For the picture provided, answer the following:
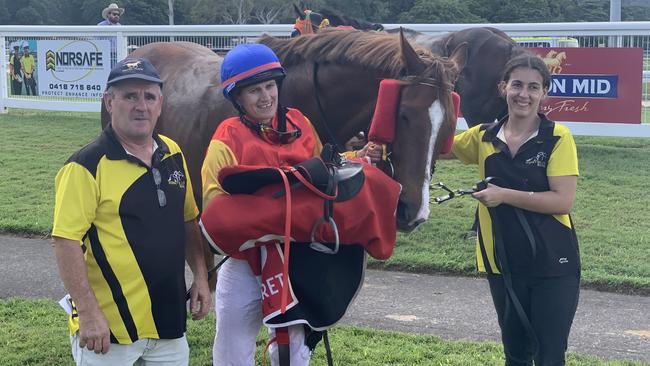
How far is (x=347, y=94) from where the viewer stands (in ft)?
12.5

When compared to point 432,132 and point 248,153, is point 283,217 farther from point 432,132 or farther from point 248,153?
point 432,132

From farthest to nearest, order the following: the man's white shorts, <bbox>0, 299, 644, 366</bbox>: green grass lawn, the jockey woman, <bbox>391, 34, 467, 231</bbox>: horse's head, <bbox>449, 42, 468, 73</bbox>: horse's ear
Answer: <bbox>0, 299, 644, 366</bbox>: green grass lawn, <bbox>449, 42, 468, 73</bbox>: horse's ear, <bbox>391, 34, 467, 231</bbox>: horse's head, the jockey woman, the man's white shorts

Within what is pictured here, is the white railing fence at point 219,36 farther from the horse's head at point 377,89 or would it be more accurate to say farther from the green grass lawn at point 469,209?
the horse's head at point 377,89

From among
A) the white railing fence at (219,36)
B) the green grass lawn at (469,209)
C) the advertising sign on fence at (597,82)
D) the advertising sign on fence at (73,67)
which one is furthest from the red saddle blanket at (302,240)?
the advertising sign on fence at (73,67)

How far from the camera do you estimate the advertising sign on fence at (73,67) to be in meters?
14.3

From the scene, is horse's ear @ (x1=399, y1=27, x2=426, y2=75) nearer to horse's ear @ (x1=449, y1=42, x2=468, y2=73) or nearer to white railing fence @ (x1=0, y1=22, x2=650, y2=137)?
horse's ear @ (x1=449, y1=42, x2=468, y2=73)

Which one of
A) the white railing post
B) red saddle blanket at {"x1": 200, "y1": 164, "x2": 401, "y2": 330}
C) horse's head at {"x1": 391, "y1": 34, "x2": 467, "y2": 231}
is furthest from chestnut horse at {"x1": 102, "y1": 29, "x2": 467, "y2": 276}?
the white railing post

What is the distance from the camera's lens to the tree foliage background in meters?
43.7

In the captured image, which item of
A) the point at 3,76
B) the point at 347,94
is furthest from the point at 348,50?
the point at 3,76

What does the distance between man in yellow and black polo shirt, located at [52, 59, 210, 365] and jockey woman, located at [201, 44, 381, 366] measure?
180 millimetres

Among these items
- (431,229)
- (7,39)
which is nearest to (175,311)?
(431,229)

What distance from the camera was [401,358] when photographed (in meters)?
4.30

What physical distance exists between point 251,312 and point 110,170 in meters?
0.79

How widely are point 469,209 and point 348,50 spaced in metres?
4.67
